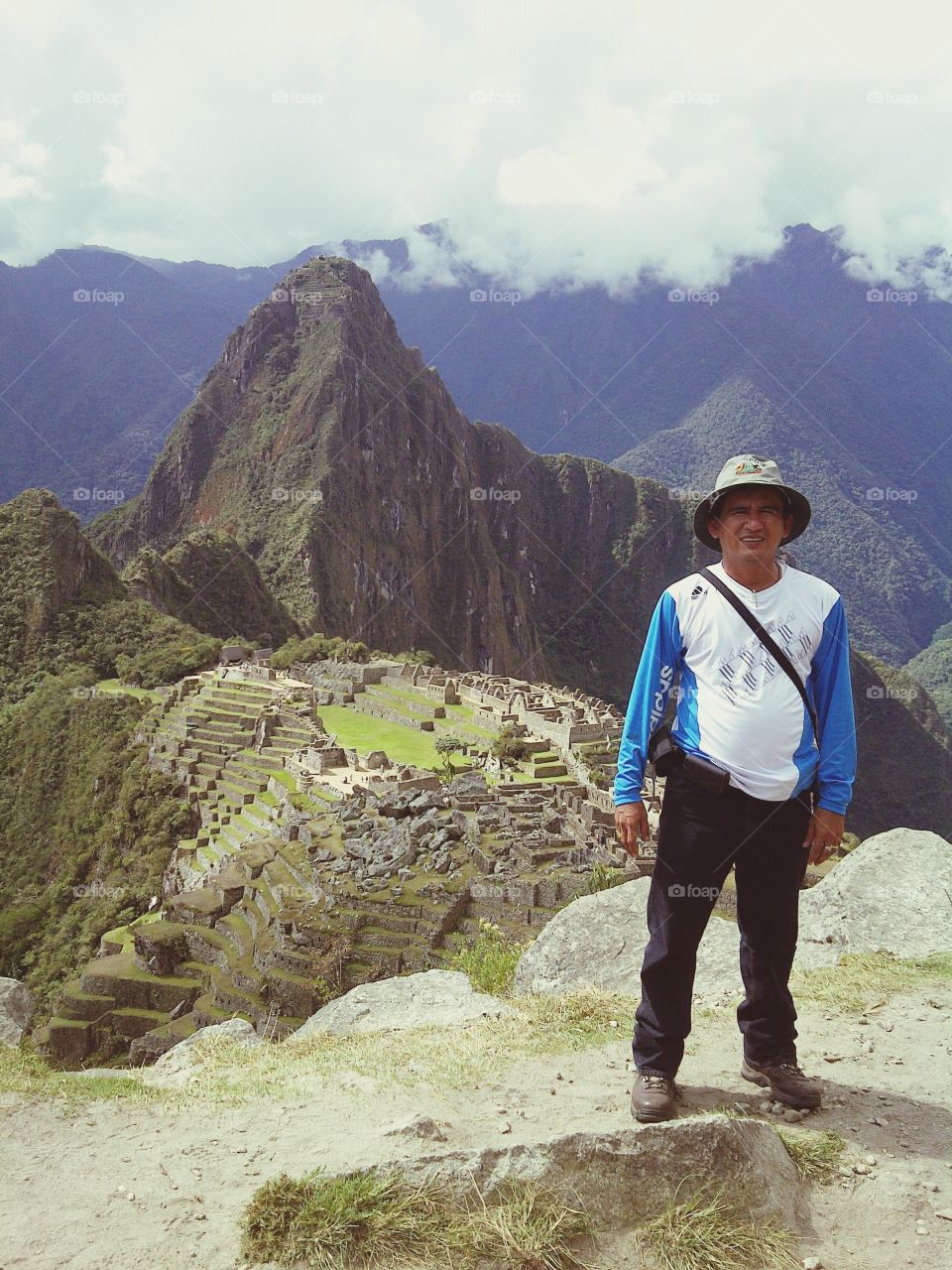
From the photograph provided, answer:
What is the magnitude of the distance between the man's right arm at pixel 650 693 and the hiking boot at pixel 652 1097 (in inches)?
44.6

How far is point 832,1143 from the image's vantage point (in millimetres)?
3609

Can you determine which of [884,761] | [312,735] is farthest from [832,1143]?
[884,761]

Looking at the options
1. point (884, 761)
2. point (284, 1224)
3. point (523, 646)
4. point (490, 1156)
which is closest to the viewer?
point (284, 1224)

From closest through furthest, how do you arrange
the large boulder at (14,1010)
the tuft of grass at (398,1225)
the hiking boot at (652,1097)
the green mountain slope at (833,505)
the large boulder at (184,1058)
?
1. the tuft of grass at (398,1225)
2. the hiking boot at (652,1097)
3. the large boulder at (184,1058)
4. the large boulder at (14,1010)
5. the green mountain slope at (833,505)

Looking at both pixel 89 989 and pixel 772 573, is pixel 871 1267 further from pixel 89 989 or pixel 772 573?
pixel 89 989

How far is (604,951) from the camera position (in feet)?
23.5

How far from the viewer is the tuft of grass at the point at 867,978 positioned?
5.40m

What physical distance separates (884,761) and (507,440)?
80496 mm

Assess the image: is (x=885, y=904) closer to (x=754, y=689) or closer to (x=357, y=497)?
(x=754, y=689)

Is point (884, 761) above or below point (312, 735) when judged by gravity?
below

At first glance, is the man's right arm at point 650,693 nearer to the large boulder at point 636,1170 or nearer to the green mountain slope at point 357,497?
the large boulder at point 636,1170

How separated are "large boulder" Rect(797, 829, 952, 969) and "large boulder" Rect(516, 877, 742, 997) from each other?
61cm

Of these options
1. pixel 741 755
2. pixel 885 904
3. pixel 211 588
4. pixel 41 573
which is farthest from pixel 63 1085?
pixel 211 588

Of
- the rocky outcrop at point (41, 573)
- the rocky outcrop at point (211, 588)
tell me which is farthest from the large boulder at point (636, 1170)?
the rocky outcrop at point (211, 588)
